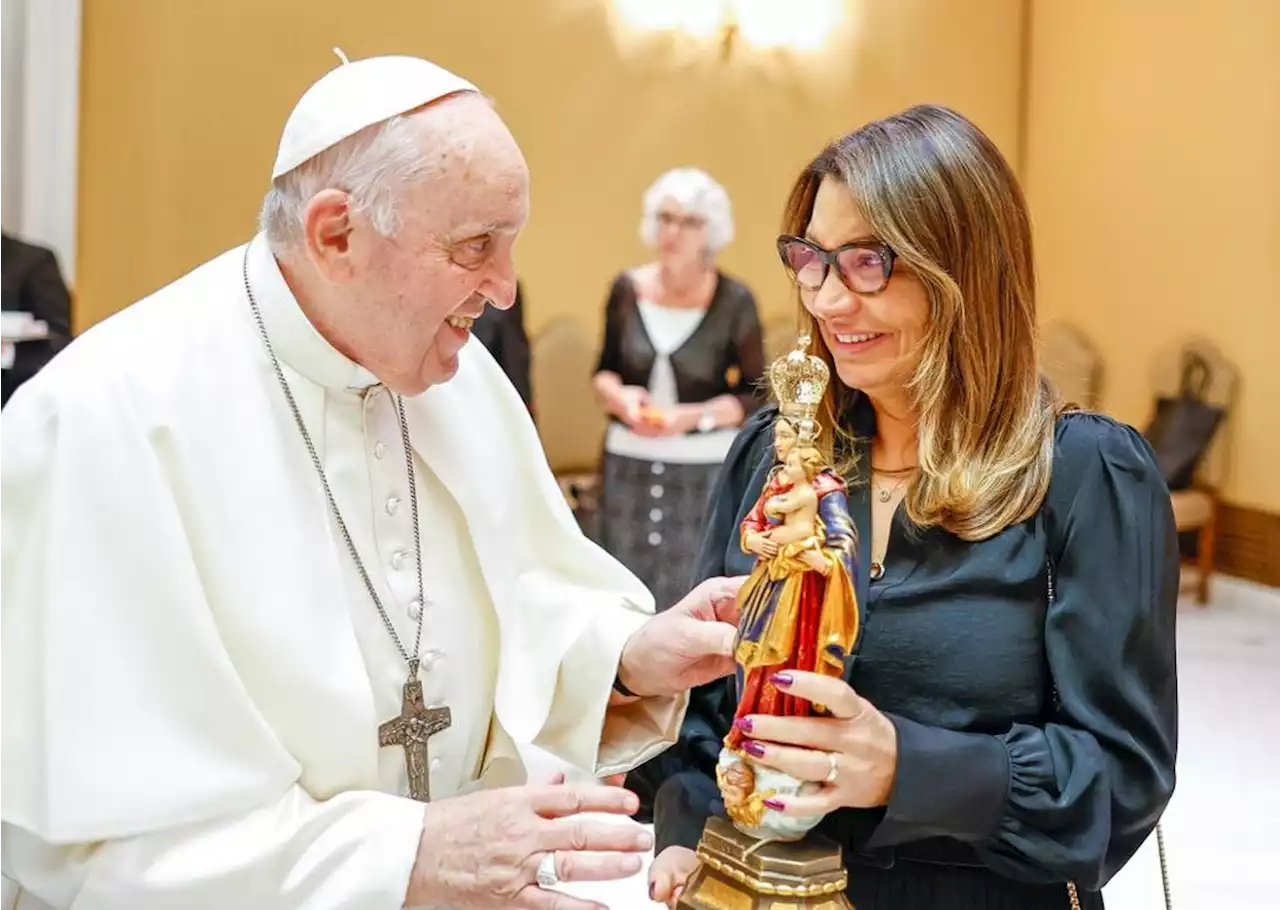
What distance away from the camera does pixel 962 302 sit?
6.75 ft

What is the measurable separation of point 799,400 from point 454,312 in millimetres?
531

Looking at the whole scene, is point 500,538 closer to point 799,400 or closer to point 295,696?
point 295,696

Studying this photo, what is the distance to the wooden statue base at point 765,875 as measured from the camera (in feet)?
5.67

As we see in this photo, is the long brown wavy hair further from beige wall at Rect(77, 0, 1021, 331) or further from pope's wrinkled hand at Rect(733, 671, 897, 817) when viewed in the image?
beige wall at Rect(77, 0, 1021, 331)

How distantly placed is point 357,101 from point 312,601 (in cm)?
67

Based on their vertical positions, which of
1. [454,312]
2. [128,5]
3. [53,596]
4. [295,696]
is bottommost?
[295,696]

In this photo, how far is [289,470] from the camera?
2.11 m

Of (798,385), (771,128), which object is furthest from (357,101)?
(771,128)

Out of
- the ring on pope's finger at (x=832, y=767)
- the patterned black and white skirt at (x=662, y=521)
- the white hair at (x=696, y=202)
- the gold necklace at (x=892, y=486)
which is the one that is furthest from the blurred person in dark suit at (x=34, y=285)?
the ring on pope's finger at (x=832, y=767)

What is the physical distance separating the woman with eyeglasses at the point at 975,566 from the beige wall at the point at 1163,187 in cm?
749

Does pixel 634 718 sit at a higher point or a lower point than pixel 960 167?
lower

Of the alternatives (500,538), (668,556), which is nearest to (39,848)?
(500,538)

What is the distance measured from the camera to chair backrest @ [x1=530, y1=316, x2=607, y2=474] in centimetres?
976

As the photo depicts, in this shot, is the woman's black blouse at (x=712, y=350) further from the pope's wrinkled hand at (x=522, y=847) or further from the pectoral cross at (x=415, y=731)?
the pope's wrinkled hand at (x=522, y=847)
